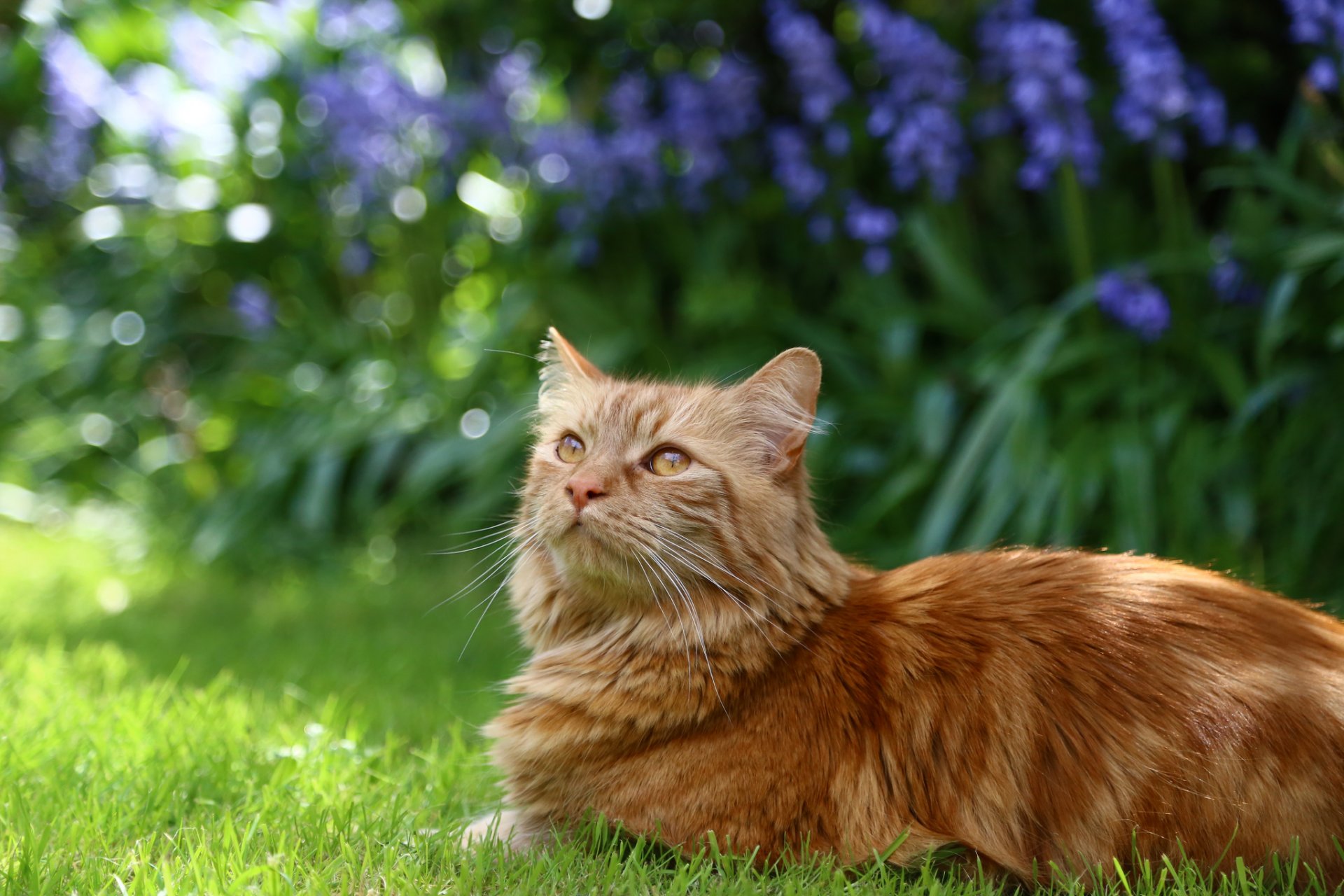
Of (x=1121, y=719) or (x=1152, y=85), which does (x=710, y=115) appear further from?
(x=1121, y=719)

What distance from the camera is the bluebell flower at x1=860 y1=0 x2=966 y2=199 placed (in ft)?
14.0

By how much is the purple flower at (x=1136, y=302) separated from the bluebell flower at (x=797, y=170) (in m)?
1.24

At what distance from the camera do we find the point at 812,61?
446 centimetres

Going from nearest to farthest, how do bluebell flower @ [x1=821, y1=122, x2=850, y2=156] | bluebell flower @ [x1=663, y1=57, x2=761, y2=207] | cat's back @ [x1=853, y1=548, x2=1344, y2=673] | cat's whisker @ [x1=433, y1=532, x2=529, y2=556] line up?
cat's back @ [x1=853, y1=548, x2=1344, y2=673] → cat's whisker @ [x1=433, y1=532, x2=529, y2=556] → bluebell flower @ [x1=821, y1=122, x2=850, y2=156] → bluebell flower @ [x1=663, y1=57, x2=761, y2=207]

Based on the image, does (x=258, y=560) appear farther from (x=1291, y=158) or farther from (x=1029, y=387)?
(x=1291, y=158)

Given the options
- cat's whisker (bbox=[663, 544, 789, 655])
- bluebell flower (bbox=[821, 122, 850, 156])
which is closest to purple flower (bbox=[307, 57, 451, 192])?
bluebell flower (bbox=[821, 122, 850, 156])

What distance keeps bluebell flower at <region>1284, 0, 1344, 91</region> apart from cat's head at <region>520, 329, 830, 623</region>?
2483 mm

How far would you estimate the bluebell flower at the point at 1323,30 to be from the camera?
3553 mm

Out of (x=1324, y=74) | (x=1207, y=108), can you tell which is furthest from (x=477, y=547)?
(x=1324, y=74)

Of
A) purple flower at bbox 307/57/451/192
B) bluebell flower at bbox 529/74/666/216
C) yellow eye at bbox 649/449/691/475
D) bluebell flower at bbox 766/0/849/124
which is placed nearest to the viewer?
yellow eye at bbox 649/449/691/475

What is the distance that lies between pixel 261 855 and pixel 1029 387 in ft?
9.32

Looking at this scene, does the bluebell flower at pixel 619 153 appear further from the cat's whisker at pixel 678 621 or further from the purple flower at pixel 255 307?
the cat's whisker at pixel 678 621

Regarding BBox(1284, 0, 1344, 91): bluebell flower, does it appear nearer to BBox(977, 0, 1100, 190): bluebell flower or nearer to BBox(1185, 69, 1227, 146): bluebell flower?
BBox(1185, 69, 1227, 146): bluebell flower

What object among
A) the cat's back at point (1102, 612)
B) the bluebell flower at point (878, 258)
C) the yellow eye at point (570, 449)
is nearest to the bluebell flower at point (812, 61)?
the bluebell flower at point (878, 258)
